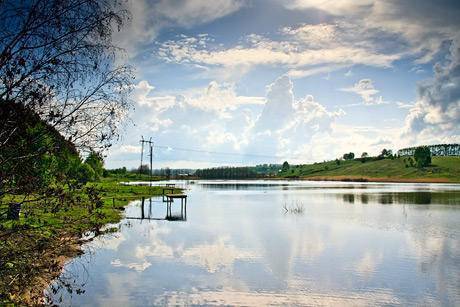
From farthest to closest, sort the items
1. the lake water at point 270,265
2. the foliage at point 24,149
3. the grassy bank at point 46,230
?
the lake water at point 270,265 < the grassy bank at point 46,230 < the foliage at point 24,149

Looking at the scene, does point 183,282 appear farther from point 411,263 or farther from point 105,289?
point 411,263

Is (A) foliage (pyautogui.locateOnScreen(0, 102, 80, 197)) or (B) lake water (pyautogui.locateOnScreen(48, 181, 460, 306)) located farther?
(B) lake water (pyautogui.locateOnScreen(48, 181, 460, 306))

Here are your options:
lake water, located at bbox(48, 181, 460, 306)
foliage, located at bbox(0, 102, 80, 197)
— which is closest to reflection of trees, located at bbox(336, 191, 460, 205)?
lake water, located at bbox(48, 181, 460, 306)

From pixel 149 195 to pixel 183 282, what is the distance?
65926mm

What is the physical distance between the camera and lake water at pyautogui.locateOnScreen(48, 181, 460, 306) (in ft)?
59.5

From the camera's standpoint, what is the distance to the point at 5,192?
732 cm

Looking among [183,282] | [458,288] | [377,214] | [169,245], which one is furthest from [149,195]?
[458,288]

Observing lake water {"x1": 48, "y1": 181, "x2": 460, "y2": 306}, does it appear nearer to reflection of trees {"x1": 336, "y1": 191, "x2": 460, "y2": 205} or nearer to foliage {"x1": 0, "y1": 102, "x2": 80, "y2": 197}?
foliage {"x1": 0, "y1": 102, "x2": 80, "y2": 197}

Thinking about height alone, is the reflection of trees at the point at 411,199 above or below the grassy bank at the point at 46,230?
below

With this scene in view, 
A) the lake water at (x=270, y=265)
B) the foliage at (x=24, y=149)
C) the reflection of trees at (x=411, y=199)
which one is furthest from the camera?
the reflection of trees at (x=411, y=199)

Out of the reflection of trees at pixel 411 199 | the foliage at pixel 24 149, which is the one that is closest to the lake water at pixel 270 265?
the foliage at pixel 24 149

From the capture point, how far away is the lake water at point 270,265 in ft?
59.5

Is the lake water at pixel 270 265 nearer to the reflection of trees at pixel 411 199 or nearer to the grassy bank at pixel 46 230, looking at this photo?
the grassy bank at pixel 46 230

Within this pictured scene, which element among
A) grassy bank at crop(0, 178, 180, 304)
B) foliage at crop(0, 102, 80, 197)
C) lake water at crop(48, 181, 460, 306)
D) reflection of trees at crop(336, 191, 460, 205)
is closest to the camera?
foliage at crop(0, 102, 80, 197)
